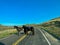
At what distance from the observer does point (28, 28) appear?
1296 inches

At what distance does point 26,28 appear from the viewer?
3291 centimetres

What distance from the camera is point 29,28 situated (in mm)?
32938

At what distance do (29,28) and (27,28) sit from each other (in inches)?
13.7

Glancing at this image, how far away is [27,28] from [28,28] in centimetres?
17

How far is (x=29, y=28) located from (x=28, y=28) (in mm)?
177

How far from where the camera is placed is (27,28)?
32.9 meters

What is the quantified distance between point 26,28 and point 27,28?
0.57 feet

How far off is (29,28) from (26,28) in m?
0.52
